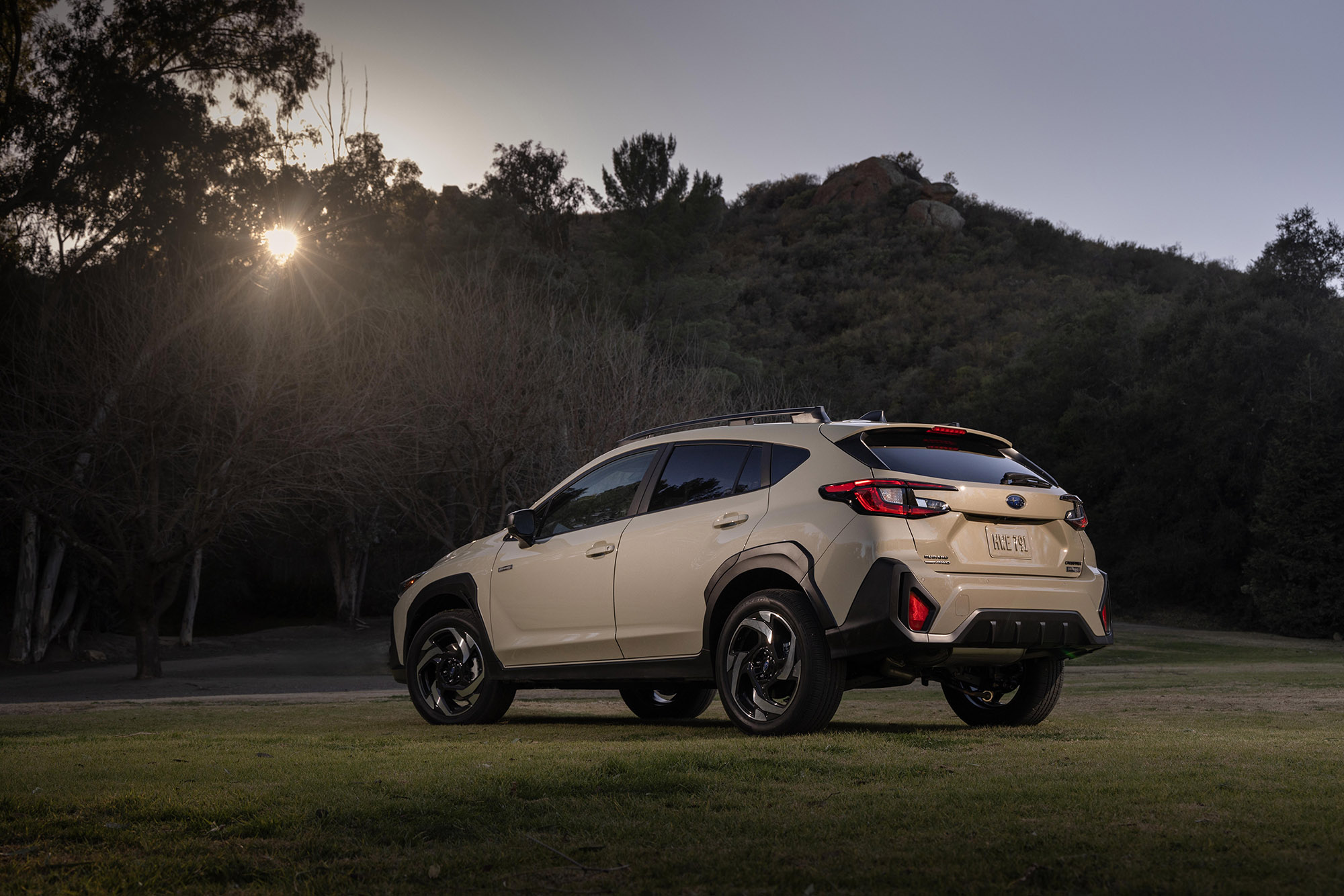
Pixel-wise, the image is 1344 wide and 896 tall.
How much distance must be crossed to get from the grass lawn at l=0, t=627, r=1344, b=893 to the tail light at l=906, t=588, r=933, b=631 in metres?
0.64

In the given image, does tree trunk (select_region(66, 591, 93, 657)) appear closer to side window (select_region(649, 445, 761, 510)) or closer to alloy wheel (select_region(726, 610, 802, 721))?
side window (select_region(649, 445, 761, 510))

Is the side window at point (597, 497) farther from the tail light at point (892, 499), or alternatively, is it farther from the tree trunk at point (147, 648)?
the tree trunk at point (147, 648)

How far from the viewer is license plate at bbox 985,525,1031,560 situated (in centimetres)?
675

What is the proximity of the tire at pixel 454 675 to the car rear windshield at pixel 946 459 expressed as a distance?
331cm

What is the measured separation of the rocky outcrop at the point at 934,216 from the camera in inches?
3738

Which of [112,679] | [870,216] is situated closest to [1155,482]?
[112,679]

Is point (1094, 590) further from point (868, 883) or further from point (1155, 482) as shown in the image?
point (1155, 482)

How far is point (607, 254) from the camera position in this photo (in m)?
54.0

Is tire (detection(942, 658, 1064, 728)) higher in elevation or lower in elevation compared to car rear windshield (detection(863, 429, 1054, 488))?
lower

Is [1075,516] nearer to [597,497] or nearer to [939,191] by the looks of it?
[597,497]

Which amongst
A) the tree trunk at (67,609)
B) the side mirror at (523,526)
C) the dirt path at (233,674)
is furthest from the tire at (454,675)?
the tree trunk at (67,609)

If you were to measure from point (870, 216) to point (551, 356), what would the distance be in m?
77.7

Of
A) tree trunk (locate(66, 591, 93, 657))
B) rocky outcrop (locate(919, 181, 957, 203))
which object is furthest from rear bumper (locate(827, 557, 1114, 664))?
rocky outcrop (locate(919, 181, 957, 203))

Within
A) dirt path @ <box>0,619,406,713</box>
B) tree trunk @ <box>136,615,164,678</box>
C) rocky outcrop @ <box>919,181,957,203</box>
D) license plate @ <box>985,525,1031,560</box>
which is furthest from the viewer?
rocky outcrop @ <box>919,181,957,203</box>
